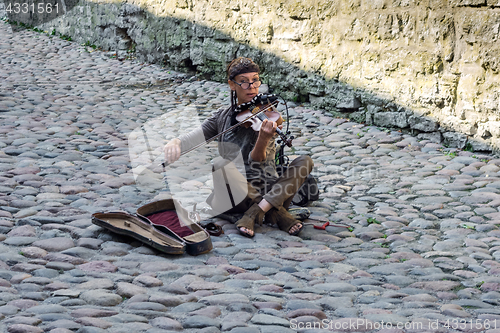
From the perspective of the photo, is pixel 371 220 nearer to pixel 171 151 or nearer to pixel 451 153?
pixel 171 151

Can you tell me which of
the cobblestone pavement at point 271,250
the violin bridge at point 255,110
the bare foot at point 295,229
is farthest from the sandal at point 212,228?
the violin bridge at point 255,110

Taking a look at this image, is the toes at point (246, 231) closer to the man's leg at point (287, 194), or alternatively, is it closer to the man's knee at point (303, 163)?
the man's leg at point (287, 194)

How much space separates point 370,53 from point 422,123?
1.14 meters

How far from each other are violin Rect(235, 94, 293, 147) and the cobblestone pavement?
814 mm

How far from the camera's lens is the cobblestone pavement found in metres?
2.73

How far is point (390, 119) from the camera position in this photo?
6.82 meters

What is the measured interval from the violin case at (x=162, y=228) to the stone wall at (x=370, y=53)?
358 centimetres

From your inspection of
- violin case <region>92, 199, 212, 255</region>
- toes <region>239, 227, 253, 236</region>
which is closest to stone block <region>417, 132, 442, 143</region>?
toes <region>239, 227, 253, 236</region>

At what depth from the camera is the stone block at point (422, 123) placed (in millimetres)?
6363

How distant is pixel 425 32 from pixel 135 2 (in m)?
6.32

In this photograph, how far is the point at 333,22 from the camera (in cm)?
730

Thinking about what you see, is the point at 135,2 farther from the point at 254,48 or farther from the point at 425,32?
the point at 425,32

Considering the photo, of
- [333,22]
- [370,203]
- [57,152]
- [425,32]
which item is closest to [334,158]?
[370,203]

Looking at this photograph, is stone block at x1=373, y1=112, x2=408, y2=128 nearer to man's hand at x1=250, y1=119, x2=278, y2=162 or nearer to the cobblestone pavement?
the cobblestone pavement
